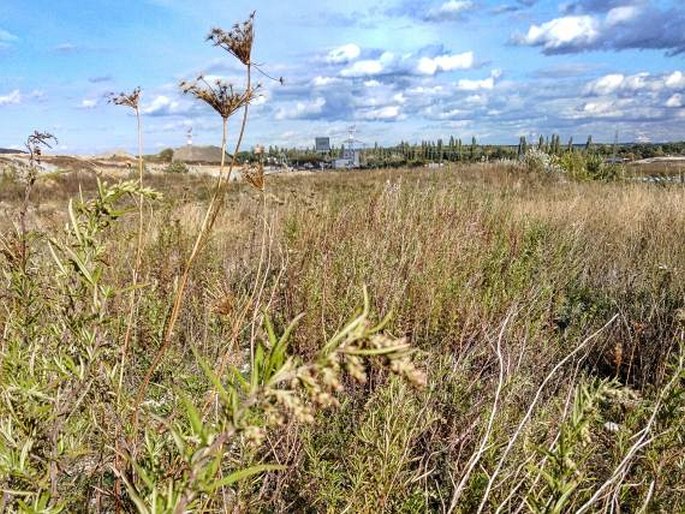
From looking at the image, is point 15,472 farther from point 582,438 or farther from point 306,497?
point 306,497

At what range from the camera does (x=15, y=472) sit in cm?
97

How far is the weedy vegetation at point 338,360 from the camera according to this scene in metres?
1.00

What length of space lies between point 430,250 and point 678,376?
3.12 metres

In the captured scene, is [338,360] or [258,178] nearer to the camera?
[338,360]

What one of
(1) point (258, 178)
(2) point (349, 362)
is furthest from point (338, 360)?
(1) point (258, 178)

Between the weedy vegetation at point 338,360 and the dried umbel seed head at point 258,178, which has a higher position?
the dried umbel seed head at point 258,178

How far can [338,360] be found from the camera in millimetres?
618

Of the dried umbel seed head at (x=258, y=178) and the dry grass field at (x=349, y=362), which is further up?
the dried umbel seed head at (x=258, y=178)

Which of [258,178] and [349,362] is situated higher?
[258,178]

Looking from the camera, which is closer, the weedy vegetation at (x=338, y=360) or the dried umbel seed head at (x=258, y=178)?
the weedy vegetation at (x=338, y=360)

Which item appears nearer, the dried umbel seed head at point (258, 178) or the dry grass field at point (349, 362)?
the dry grass field at point (349, 362)

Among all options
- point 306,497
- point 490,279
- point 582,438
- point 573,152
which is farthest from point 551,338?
point 573,152

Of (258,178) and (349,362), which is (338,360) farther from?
(258,178)

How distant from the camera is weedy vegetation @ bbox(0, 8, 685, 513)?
3.29 feet
